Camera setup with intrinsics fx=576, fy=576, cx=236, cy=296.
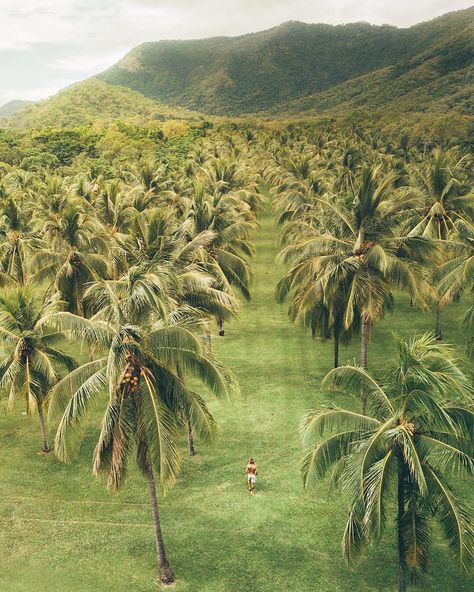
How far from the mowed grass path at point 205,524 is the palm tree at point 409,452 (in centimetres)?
351

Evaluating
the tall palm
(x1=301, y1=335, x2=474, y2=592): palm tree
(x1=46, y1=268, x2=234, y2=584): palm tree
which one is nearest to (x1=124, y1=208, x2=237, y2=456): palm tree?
(x1=46, y1=268, x2=234, y2=584): palm tree

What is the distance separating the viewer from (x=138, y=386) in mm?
13602

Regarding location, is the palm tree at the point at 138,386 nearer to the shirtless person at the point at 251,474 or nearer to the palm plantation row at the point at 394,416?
the palm plantation row at the point at 394,416

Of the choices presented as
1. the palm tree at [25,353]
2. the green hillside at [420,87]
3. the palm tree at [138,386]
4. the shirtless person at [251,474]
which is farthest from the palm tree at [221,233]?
the green hillside at [420,87]

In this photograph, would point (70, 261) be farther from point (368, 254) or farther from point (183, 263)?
point (368, 254)

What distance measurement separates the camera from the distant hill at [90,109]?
15075 cm

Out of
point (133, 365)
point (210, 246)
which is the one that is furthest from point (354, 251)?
point (133, 365)

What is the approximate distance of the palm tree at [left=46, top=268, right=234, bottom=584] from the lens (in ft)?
43.3

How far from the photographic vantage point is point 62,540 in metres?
17.5

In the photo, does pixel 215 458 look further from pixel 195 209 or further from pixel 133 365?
pixel 195 209

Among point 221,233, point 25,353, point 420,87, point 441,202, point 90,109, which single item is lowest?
point 25,353

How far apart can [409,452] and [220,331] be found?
72.0ft

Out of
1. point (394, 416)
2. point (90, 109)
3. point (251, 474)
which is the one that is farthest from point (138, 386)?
point (90, 109)

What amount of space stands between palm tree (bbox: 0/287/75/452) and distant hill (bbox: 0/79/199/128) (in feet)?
412
